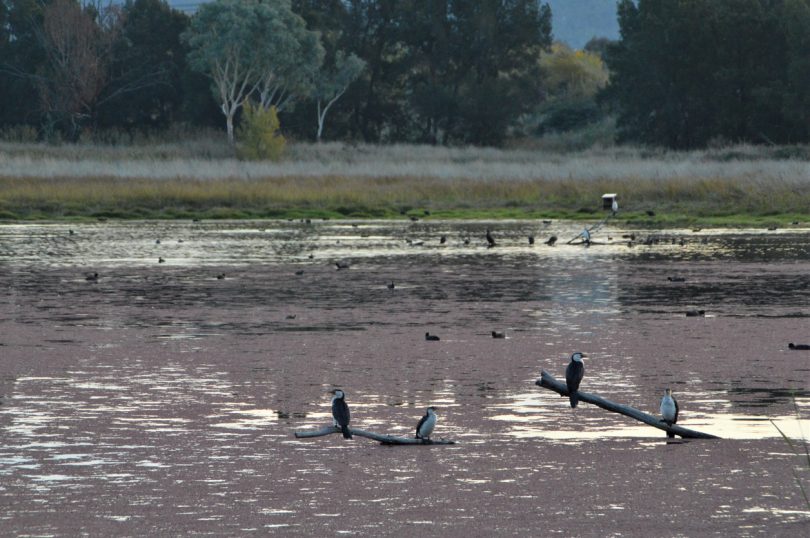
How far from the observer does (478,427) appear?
459 inches

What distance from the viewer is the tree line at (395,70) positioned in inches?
3182

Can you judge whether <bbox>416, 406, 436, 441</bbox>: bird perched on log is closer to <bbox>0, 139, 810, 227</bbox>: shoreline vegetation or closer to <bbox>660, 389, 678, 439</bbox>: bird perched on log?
<bbox>660, 389, 678, 439</bbox>: bird perched on log

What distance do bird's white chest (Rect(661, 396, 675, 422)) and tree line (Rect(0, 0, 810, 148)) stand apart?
66.3 meters

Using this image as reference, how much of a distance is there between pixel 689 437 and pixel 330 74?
270 ft

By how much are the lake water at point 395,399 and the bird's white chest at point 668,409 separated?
0.36 meters

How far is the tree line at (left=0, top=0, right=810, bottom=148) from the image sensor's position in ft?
265

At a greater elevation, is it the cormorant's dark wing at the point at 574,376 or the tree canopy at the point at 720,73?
the tree canopy at the point at 720,73

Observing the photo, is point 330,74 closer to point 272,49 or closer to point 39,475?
point 272,49

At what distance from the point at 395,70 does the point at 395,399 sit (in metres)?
85.1

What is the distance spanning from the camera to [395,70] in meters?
97.0

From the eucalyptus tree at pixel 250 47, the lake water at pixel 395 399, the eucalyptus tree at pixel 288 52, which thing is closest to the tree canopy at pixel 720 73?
the eucalyptus tree at pixel 288 52

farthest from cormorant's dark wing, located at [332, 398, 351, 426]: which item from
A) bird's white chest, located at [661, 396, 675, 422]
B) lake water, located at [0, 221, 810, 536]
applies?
bird's white chest, located at [661, 396, 675, 422]

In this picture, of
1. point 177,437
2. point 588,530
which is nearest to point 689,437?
point 588,530

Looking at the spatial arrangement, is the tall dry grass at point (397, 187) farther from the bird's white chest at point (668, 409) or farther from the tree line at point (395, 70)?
the bird's white chest at point (668, 409)
